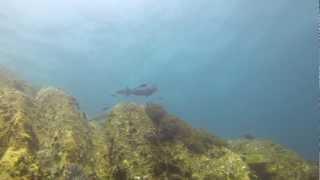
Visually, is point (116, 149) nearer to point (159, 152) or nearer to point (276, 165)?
point (159, 152)

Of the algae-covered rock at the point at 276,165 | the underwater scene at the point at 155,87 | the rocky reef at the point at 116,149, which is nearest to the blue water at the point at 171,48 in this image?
the underwater scene at the point at 155,87

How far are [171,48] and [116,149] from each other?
1335 inches

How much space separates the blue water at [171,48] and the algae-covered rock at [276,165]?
6063 millimetres

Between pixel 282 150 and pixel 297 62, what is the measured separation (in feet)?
122

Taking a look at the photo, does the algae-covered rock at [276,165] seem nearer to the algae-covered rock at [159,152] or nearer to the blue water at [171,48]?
the algae-covered rock at [159,152]

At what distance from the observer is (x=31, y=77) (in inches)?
1642

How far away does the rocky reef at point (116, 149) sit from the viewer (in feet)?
18.9

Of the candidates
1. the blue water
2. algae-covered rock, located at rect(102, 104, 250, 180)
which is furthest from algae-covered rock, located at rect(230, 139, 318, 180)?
Result: the blue water

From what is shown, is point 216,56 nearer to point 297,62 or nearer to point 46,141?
point 297,62

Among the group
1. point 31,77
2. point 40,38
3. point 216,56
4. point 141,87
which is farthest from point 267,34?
point 31,77

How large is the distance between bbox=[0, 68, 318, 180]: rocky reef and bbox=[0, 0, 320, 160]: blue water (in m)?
6.82

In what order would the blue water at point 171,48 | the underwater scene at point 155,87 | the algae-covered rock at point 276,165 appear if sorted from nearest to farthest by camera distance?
the underwater scene at point 155,87, the algae-covered rock at point 276,165, the blue water at point 171,48

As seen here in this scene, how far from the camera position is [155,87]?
1461 centimetres

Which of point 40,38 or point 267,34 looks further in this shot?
point 267,34
